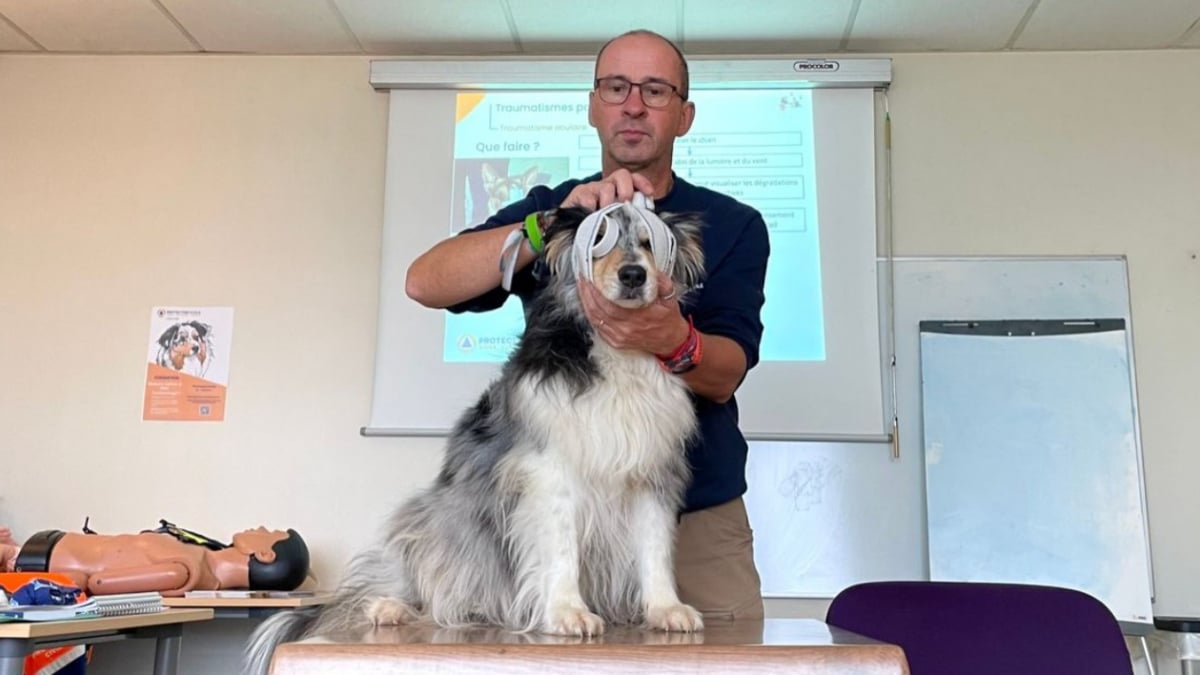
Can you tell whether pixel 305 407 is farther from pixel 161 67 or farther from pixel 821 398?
pixel 821 398

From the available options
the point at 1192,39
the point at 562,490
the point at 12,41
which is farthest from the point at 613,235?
the point at 12,41

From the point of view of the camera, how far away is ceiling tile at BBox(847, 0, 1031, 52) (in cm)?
409

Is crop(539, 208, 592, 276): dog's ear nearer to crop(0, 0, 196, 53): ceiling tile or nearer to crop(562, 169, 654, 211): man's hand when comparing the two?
crop(562, 169, 654, 211): man's hand

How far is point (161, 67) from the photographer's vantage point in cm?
464

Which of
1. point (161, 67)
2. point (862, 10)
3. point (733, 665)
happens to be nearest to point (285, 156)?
point (161, 67)

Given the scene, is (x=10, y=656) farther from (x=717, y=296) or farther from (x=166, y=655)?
(x=717, y=296)

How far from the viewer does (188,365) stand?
173 inches

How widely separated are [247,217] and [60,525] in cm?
157

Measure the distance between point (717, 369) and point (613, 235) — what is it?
31 centimetres

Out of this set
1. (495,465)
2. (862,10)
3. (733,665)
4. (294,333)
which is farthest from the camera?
(294,333)

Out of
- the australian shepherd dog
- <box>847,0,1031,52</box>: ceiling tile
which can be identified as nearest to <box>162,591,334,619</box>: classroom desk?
the australian shepherd dog

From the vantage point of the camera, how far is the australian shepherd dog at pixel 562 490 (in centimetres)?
156

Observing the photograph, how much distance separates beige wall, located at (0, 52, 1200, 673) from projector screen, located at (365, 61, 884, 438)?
0.52 ft

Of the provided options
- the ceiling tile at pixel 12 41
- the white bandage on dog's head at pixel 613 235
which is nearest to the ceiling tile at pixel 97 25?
the ceiling tile at pixel 12 41
